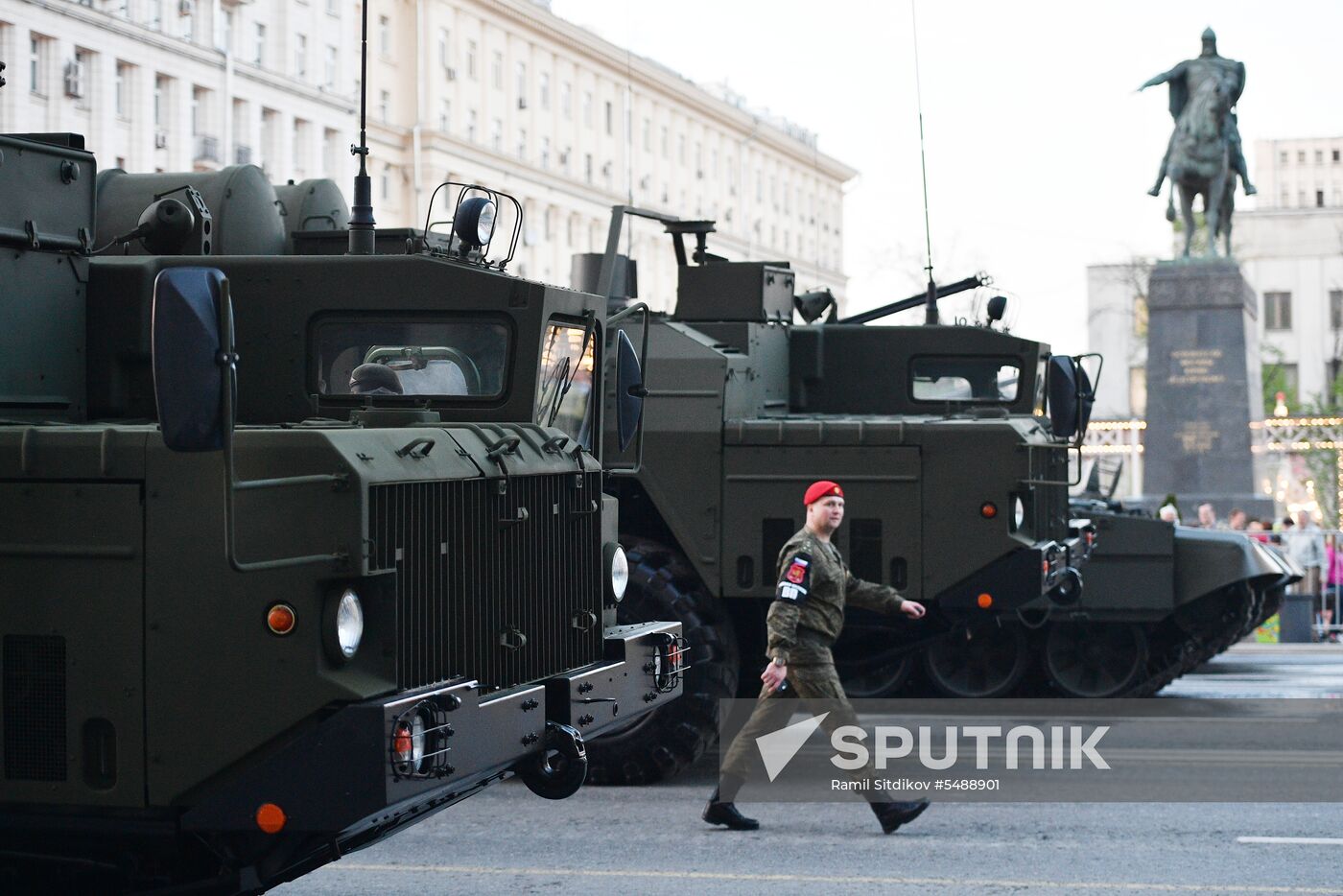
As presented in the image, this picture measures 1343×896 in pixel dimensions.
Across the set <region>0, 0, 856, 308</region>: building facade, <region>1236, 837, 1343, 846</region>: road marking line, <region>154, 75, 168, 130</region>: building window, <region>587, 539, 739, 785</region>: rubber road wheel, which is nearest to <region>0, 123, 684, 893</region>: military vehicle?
<region>1236, 837, 1343, 846</region>: road marking line

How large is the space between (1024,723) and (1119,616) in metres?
1.26

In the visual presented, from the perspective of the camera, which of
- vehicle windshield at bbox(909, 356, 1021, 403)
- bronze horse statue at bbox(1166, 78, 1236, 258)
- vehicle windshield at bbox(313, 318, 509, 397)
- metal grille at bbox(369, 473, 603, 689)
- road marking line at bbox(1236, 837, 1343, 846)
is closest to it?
metal grille at bbox(369, 473, 603, 689)

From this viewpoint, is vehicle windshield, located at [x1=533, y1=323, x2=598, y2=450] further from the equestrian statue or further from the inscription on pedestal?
the equestrian statue

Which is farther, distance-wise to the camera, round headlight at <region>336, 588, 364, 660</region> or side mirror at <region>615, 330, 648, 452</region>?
side mirror at <region>615, 330, 648, 452</region>

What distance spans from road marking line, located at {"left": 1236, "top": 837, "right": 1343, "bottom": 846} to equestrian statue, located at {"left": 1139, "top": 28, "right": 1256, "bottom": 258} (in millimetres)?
19539

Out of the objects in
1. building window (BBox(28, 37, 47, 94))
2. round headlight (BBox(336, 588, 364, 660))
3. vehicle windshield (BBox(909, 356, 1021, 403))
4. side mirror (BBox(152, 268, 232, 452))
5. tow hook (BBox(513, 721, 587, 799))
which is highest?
building window (BBox(28, 37, 47, 94))

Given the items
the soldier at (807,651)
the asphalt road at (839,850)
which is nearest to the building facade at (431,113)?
the asphalt road at (839,850)

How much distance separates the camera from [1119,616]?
46.0ft

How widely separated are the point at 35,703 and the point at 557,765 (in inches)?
67.1

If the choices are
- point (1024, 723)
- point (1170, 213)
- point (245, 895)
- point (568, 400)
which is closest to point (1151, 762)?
point (1024, 723)

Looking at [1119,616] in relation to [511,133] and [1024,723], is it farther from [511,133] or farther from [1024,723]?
[511,133]

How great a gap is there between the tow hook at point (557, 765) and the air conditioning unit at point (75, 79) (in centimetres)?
3762

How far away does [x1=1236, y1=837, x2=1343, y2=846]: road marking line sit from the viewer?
909cm

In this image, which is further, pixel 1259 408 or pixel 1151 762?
pixel 1259 408
